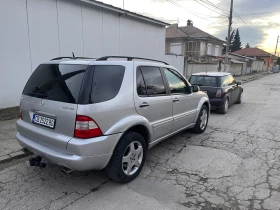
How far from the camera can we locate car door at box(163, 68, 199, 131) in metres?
4.27

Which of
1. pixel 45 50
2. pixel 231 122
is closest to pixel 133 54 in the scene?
pixel 45 50

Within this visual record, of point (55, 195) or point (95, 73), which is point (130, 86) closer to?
point (95, 73)

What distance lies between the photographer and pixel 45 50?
7.78 meters

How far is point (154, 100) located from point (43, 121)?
1.72 meters

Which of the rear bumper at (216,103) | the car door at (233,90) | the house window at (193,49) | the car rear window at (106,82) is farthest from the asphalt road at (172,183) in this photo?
the house window at (193,49)

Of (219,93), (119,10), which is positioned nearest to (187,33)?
(119,10)

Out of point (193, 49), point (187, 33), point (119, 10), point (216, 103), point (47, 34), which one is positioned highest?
point (187, 33)

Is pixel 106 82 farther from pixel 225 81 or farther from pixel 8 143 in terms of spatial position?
pixel 225 81

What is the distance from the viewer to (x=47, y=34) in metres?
7.72

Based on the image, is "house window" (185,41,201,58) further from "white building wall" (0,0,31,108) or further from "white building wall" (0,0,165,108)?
"white building wall" (0,0,31,108)

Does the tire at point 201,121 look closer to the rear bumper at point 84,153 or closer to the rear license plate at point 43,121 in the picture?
the rear bumper at point 84,153

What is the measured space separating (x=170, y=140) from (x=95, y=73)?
2921 mm

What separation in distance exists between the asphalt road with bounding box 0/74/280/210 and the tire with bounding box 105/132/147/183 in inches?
6.0

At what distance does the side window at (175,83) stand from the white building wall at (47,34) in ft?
17.6
